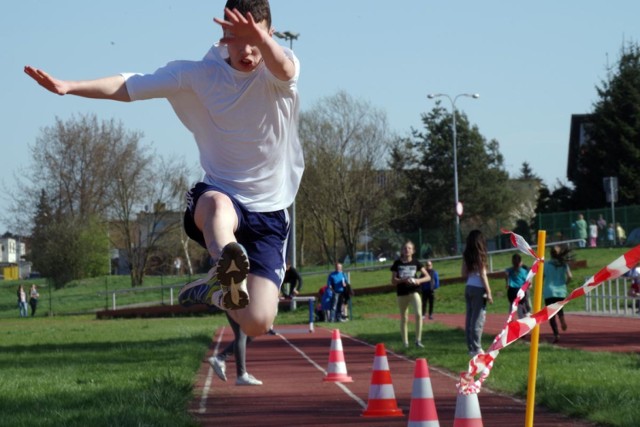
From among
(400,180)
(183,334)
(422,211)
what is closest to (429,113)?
(422,211)

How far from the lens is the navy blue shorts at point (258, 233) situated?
666cm

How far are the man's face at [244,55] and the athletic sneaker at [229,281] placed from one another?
41.7 inches

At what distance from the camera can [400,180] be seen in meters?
72.2

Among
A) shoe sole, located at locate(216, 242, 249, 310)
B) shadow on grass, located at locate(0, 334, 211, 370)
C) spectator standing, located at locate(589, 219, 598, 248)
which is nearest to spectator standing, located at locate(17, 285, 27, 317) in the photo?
spectator standing, located at locate(589, 219, 598, 248)

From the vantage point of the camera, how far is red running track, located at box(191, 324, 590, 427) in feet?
34.4

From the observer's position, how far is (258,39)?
5.98 meters

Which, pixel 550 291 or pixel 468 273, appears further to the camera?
pixel 550 291

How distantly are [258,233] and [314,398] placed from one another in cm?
605

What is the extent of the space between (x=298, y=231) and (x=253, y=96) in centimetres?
6630

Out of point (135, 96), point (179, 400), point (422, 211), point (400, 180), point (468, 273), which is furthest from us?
point (422, 211)

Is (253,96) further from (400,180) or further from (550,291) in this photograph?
(400,180)

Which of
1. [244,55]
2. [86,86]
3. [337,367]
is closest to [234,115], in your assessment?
[244,55]

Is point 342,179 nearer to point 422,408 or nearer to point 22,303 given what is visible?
point 22,303

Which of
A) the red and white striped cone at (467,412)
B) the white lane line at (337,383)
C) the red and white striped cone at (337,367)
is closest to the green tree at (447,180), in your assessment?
the white lane line at (337,383)
